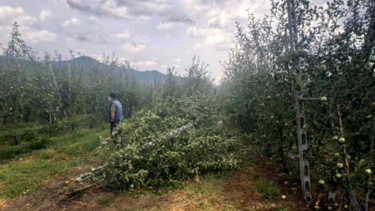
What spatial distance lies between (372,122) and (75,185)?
4.92 metres

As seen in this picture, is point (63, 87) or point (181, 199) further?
point (63, 87)

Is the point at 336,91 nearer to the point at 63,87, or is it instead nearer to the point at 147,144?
the point at 147,144

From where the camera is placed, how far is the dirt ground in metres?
4.43

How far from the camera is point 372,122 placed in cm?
326

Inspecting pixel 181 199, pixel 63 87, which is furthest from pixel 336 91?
pixel 63 87

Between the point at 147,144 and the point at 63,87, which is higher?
the point at 63,87

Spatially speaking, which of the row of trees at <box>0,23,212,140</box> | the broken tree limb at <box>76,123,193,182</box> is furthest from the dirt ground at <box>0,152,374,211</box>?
the row of trees at <box>0,23,212,140</box>

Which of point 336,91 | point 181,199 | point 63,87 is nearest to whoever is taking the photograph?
point 336,91

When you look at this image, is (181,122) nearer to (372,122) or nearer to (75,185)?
(75,185)

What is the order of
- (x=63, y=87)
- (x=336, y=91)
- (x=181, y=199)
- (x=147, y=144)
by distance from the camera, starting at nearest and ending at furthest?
1. (x=336, y=91)
2. (x=181, y=199)
3. (x=147, y=144)
4. (x=63, y=87)

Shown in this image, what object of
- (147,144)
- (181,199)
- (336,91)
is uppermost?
(336,91)

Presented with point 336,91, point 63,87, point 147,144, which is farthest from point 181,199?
point 63,87

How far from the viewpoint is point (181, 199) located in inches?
186

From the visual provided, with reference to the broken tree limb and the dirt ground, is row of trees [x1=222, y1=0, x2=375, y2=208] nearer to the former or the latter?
the dirt ground
